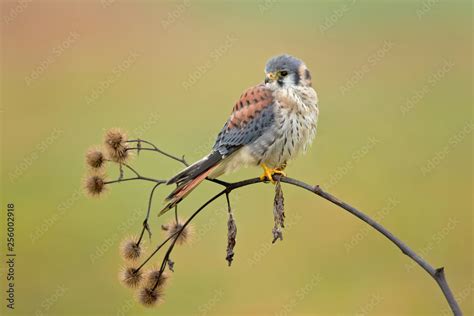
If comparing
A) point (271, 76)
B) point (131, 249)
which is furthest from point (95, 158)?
point (271, 76)

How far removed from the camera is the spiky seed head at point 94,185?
6.11ft

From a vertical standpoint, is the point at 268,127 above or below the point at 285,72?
below

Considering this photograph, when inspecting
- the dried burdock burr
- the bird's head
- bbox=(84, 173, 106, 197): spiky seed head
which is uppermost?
the bird's head

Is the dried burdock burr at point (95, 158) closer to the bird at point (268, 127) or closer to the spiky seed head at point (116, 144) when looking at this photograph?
the spiky seed head at point (116, 144)

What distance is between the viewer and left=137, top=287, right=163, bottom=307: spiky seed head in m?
1.75

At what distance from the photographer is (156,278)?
179 centimetres

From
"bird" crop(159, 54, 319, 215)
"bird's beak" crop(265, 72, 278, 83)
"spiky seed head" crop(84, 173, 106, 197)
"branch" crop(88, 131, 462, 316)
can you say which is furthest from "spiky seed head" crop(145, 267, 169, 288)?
"bird's beak" crop(265, 72, 278, 83)

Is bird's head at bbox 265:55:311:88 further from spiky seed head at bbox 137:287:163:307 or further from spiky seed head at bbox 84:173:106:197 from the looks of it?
spiky seed head at bbox 137:287:163:307

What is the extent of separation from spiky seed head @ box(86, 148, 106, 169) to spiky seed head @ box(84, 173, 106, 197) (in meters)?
0.04

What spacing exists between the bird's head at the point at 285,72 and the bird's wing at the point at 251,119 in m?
0.10

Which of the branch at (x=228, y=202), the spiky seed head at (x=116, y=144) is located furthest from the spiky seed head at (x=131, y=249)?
the spiky seed head at (x=116, y=144)

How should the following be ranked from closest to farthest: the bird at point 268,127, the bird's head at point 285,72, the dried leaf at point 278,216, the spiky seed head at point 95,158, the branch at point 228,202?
the branch at point 228,202
the dried leaf at point 278,216
the spiky seed head at point 95,158
the bird's head at point 285,72
the bird at point 268,127

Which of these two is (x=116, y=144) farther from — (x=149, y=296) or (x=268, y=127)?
(x=268, y=127)

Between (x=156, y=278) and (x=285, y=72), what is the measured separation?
1.09m
